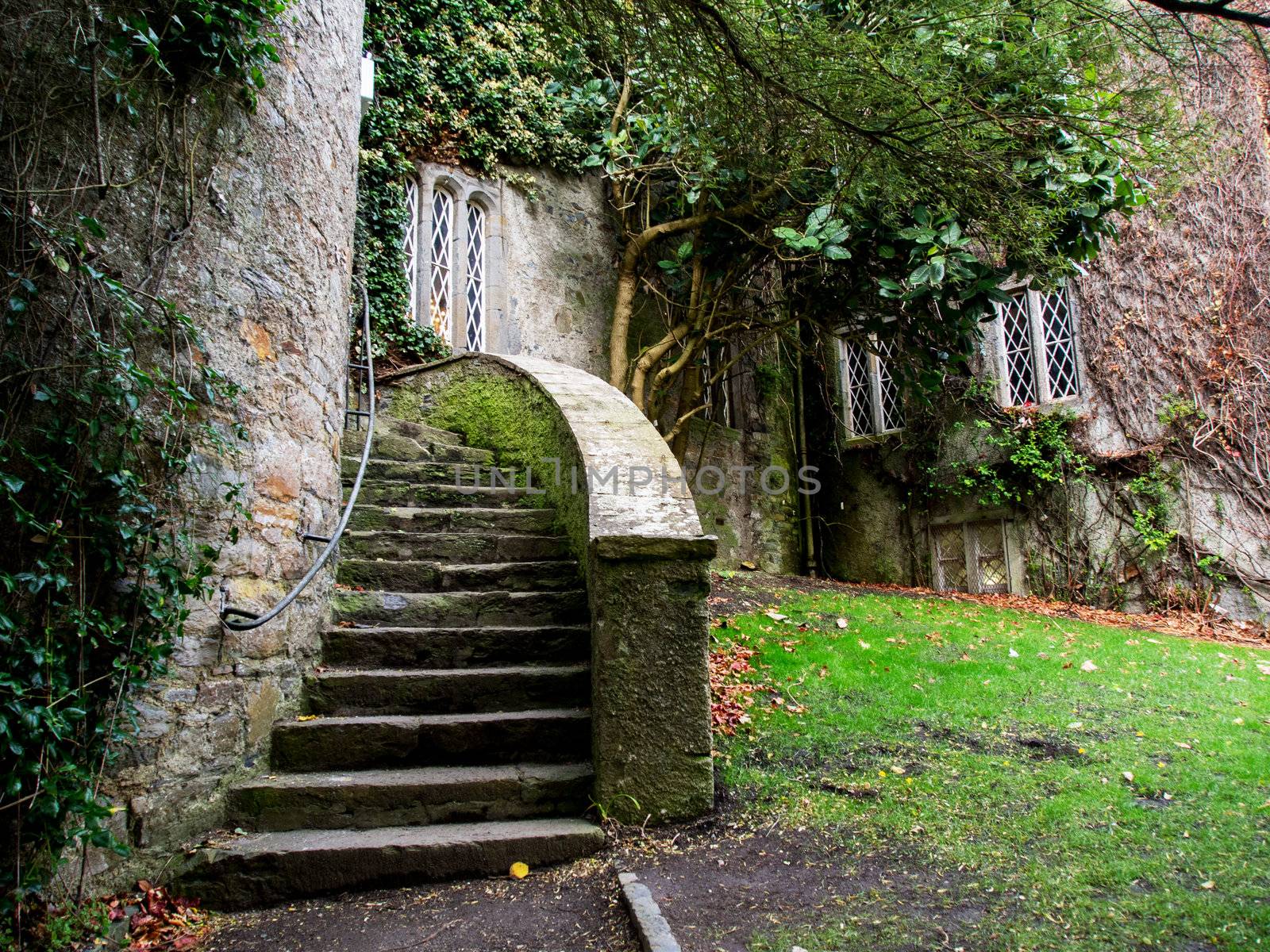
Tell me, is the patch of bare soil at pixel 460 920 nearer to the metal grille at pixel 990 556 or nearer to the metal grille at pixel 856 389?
the metal grille at pixel 990 556

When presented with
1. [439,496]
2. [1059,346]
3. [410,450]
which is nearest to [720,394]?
[1059,346]

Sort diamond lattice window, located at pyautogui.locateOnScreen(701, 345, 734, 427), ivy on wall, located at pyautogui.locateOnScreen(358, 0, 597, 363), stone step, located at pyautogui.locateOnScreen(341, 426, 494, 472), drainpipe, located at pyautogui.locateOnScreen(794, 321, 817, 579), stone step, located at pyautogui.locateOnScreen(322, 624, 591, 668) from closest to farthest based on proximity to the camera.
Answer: stone step, located at pyautogui.locateOnScreen(322, 624, 591, 668) < stone step, located at pyautogui.locateOnScreen(341, 426, 494, 472) < ivy on wall, located at pyautogui.locateOnScreen(358, 0, 597, 363) < diamond lattice window, located at pyautogui.locateOnScreen(701, 345, 734, 427) < drainpipe, located at pyautogui.locateOnScreen(794, 321, 817, 579)

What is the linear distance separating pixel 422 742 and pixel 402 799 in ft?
1.00

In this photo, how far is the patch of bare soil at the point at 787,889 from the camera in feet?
8.19

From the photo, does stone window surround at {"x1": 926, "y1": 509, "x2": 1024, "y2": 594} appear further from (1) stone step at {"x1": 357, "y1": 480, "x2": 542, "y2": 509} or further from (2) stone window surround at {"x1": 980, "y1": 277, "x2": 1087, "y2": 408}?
(1) stone step at {"x1": 357, "y1": 480, "x2": 542, "y2": 509}

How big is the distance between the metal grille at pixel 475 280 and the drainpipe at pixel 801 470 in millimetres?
3903

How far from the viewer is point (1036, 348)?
8938mm

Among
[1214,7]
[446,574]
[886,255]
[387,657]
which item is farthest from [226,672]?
[886,255]

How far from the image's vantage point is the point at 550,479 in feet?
17.0

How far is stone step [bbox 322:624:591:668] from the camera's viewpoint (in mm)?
3918

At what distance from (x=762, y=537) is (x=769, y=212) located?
389 centimetres

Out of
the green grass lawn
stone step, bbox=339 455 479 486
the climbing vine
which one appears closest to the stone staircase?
stone step, bbox=339 455 479 486

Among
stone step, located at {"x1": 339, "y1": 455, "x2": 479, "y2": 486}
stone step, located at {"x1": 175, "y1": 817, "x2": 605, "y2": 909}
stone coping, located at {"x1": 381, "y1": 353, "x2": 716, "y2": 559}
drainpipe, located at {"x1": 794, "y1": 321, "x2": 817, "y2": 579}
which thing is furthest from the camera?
drainpipe, located at {"x1": 794, "y1": 321, "x2": 817, "y2": 579}

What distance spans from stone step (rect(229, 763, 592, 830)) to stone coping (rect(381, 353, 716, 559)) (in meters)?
1.02
